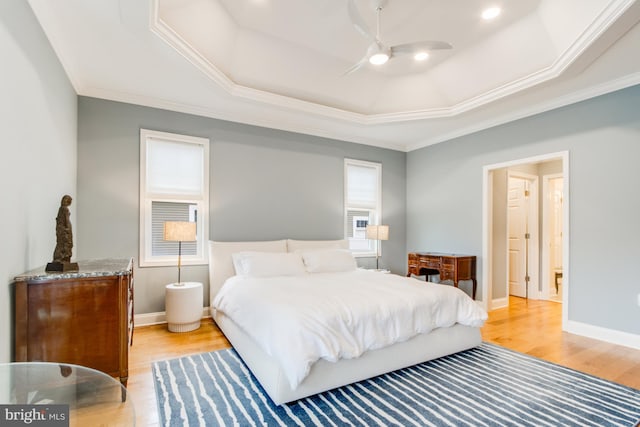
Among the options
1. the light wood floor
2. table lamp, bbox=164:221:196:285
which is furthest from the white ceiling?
the light wood floor

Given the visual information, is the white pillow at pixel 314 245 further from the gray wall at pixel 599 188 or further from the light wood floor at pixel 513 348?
the gray wall at pixel 599 188

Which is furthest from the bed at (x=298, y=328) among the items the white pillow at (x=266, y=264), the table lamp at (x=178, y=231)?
the table lamp at (x=178, y=231)

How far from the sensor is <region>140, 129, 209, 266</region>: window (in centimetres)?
393

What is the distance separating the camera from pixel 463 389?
2.41 meters

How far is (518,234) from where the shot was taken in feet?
19.3

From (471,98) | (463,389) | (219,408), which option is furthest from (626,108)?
(219,408)

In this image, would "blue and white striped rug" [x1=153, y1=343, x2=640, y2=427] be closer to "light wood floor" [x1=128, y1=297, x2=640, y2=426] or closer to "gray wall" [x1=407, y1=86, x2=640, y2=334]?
"light wood floor" [x1=128, y1=297, x2=640, y2=426]

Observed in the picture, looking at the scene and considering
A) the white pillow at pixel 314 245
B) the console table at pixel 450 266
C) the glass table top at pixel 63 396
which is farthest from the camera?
the white pillow at pixel 314 245

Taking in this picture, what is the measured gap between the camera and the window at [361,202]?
550 centimetres

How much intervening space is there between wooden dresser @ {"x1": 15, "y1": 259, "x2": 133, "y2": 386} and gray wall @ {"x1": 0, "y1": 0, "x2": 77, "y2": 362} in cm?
8

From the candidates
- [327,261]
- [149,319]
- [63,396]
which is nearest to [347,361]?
[63,396]

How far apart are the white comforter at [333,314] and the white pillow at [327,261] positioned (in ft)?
2.42

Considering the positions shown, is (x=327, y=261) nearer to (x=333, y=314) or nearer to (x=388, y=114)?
(x=333, y=314)

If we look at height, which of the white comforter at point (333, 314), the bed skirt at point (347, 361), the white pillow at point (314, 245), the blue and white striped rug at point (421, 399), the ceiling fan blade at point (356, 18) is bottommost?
the blue and white striped rug at point (421, 399)
